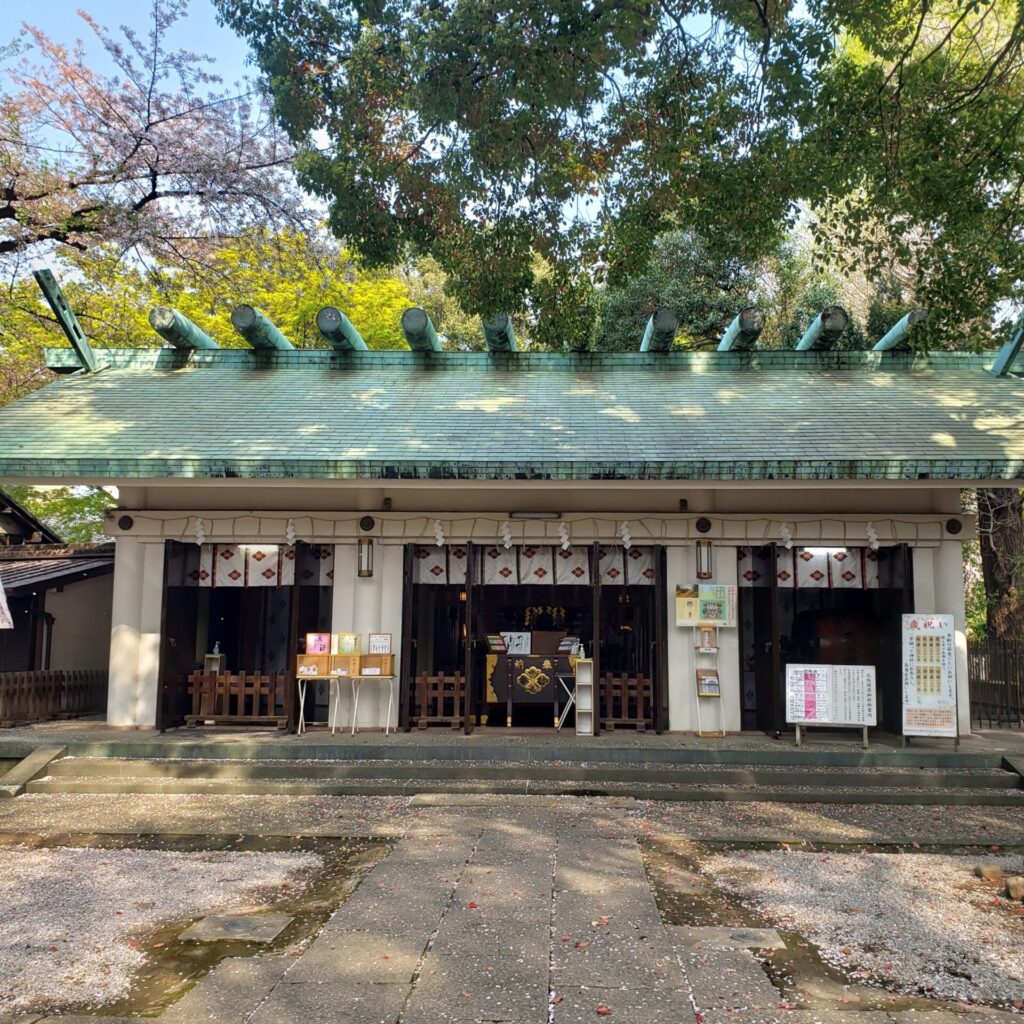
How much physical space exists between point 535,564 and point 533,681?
5.50 feet

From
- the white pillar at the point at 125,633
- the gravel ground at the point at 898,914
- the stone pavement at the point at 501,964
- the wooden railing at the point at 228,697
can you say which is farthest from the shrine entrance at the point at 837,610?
the white pillar at the point at 125,633

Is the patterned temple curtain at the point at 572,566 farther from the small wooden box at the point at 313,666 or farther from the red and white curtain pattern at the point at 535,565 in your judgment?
the small wooden box at the point at 313,666

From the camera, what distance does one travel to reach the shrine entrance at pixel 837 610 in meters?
10.6

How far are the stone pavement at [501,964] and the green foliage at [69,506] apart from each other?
1736 centimetres

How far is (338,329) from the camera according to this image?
13070mm

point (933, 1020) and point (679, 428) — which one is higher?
point (679, 428)

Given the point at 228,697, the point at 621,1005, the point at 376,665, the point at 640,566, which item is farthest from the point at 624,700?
the point at 621,1005

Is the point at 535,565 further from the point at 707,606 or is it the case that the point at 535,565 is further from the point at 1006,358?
the point at 1006,358

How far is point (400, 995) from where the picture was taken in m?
4.18

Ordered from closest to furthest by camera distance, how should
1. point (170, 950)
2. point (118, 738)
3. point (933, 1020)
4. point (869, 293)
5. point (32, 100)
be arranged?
point (933, 1020) < point (170, 950) < point (118, 738) < point (32, 100) < point (869, 293)

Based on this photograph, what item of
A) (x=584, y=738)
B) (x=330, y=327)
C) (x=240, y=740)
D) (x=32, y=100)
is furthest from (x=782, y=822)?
(x=32, y=100)

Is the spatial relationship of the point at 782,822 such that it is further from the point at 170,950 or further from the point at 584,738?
the point at 170,950

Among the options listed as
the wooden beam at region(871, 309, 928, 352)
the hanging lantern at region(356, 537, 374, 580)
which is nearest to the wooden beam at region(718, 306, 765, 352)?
the wooden beam at region(871, 309, 928, 352)

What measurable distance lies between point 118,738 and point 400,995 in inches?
279
